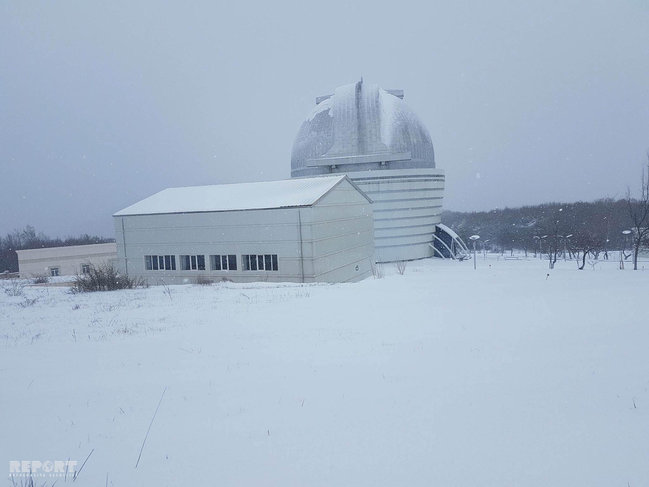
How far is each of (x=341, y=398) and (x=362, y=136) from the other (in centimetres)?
3217

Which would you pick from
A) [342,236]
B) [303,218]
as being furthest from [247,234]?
[342,236]

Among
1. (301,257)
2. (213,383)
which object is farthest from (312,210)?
(213,383)

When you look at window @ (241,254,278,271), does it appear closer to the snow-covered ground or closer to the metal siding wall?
the metal siding wall

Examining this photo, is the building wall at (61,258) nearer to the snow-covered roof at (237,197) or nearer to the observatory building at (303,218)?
the snow-covered roof at (237,197)

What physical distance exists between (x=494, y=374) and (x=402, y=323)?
2969 mm

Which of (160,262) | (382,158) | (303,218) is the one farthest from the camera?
(382,158)

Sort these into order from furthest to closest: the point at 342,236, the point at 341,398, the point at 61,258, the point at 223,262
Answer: the point at 61,258 < the point at 342,236 < the point at 223,262 < the point at 341,398

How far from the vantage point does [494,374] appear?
528 centimetres

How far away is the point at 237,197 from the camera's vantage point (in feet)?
77.5

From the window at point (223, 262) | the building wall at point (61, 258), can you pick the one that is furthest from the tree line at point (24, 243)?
the window at point (223, 262)

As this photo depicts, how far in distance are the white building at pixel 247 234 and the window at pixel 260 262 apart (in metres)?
0.05

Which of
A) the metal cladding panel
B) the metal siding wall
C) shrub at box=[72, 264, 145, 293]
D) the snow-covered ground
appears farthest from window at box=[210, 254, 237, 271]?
the metal cladding panel

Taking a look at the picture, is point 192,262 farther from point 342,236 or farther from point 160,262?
point 342,236

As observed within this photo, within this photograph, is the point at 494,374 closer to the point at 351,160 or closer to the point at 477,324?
the point at 477,324
